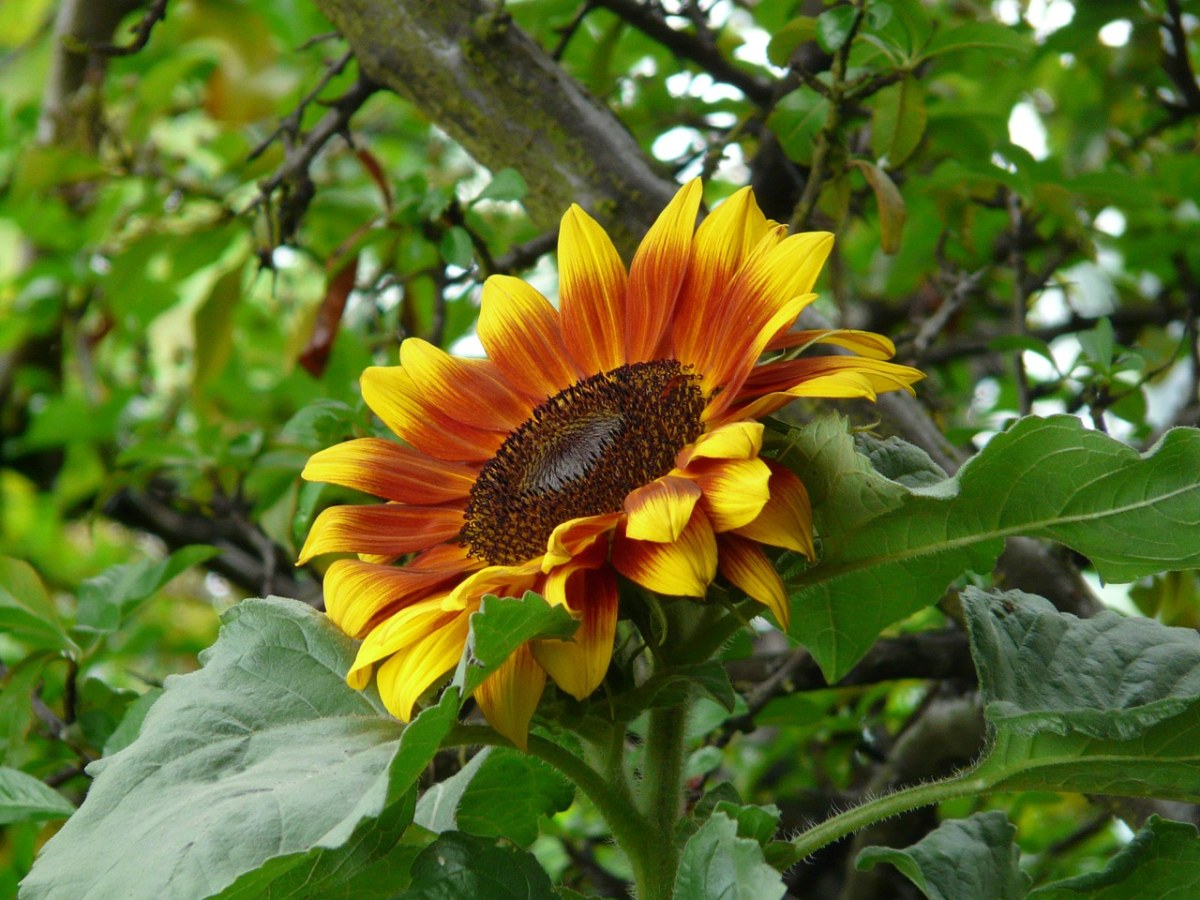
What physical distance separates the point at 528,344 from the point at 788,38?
66cm

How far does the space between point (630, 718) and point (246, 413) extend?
7.09 feet

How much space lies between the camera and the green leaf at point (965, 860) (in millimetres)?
940

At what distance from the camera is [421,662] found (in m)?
0.83

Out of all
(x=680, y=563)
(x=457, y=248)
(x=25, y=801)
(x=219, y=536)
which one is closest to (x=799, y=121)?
(x=457, y=248)

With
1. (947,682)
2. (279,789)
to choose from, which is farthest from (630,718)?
(947,682)

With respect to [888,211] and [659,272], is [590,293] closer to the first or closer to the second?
[659,272]

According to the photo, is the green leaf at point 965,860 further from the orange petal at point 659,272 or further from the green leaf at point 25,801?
the green leaf at point 25,801

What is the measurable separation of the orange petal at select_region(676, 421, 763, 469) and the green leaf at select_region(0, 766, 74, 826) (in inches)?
28.2

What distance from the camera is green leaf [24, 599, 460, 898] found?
28.7 inches

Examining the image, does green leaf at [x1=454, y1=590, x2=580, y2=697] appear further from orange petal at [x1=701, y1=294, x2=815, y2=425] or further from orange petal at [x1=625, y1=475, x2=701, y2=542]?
orange petal at [x1=701, y1=294, x2=815, y2=425]

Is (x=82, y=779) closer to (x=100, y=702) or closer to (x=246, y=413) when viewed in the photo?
(x=100, y=702)

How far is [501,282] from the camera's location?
3.80 ft

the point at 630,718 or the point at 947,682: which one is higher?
the point at 630,718

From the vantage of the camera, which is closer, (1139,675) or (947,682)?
(1139,675)
